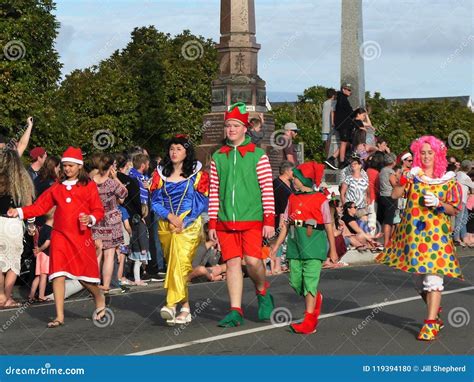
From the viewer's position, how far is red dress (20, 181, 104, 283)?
42.7 ft

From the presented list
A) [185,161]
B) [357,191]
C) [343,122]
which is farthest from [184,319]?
[343,122]

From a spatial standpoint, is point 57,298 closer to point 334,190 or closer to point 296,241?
point 296,241

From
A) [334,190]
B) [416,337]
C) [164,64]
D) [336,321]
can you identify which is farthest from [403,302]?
[164,64]

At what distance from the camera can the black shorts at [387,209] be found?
2303 cm

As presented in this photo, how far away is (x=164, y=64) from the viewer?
7675 cm

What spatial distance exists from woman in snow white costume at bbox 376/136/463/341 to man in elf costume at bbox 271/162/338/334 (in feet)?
2.59

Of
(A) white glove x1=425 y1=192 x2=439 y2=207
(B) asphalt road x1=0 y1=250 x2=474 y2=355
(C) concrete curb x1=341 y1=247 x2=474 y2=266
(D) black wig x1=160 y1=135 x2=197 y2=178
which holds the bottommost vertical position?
(C) concrete curb x1=341 y1=247 x2=474 y2=266

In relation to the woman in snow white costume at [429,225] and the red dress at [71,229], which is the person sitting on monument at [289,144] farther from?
the woman in snow white costume at [429,225]

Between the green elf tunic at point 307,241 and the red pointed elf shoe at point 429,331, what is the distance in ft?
3.82

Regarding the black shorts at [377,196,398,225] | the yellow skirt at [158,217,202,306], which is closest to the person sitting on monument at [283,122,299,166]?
the black shorts at [377,196,398,225]

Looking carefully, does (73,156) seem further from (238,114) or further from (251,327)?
(251,327)

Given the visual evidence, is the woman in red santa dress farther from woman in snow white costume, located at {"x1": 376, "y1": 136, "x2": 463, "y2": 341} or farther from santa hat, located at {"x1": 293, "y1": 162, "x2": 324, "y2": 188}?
woman in snow white costume, located at {"x1": 376, "y1": 136, "x2": 463, "y2": 341}

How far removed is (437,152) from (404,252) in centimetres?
94

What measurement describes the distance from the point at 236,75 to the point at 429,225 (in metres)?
18.7
